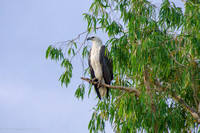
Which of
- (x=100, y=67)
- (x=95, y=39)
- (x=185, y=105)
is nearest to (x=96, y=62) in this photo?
(x=100, y=67)

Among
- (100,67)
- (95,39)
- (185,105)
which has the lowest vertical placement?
(185,105)

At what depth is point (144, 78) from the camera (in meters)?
5.76

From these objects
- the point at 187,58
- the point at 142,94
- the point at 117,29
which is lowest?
the point at 142,94

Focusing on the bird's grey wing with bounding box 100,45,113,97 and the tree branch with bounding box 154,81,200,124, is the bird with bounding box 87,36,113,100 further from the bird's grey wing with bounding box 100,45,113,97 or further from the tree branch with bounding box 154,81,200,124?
the tree branch with bounding box 154,81,200,124

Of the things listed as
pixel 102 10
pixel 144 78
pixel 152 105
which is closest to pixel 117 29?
pixel 102 10

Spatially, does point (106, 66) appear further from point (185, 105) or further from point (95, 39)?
point (185, 105)

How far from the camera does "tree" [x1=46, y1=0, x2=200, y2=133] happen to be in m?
5.22

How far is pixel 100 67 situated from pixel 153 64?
1.26 m

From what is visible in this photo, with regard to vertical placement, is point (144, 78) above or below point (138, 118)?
above

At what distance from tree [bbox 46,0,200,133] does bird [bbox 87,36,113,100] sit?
217mm

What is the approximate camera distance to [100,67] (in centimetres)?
638

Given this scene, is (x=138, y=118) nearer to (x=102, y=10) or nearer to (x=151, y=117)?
(x=151, y=117)

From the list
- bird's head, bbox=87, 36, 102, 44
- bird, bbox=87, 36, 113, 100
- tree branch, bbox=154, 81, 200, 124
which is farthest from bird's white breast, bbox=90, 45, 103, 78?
tree branch, bbox=154, 81, 200, 124

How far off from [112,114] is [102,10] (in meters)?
1.78
